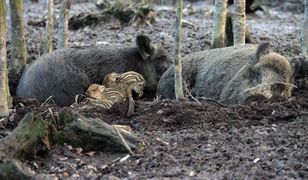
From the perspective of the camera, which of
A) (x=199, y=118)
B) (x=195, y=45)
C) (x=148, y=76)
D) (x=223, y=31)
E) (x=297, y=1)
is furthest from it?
(x=297, y=1)

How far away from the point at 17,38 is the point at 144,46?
5.98 ft

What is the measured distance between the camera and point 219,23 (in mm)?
10094

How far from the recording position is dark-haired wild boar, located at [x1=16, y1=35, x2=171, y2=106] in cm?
881

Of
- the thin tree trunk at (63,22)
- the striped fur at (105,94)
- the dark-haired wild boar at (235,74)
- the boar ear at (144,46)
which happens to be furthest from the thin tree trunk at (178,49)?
the thin tree trunk at (63,22)

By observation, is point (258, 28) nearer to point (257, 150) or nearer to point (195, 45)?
point (195, 45)

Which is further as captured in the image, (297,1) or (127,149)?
(297,1)

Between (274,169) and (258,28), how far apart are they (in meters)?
10.9

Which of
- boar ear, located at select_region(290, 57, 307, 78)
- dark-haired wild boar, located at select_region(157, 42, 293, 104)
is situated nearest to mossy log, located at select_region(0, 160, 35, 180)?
dark-haired wild boar, located at select_region(157, 42, 293, 104)

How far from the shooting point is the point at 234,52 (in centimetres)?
877

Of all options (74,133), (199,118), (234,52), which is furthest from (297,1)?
(74,133)

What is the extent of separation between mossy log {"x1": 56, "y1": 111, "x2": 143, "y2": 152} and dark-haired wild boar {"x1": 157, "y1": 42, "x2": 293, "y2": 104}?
252 cm

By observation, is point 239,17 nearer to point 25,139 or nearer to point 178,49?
point 178,49

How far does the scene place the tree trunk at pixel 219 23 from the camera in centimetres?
983

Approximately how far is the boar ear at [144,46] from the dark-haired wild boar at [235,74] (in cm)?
45
